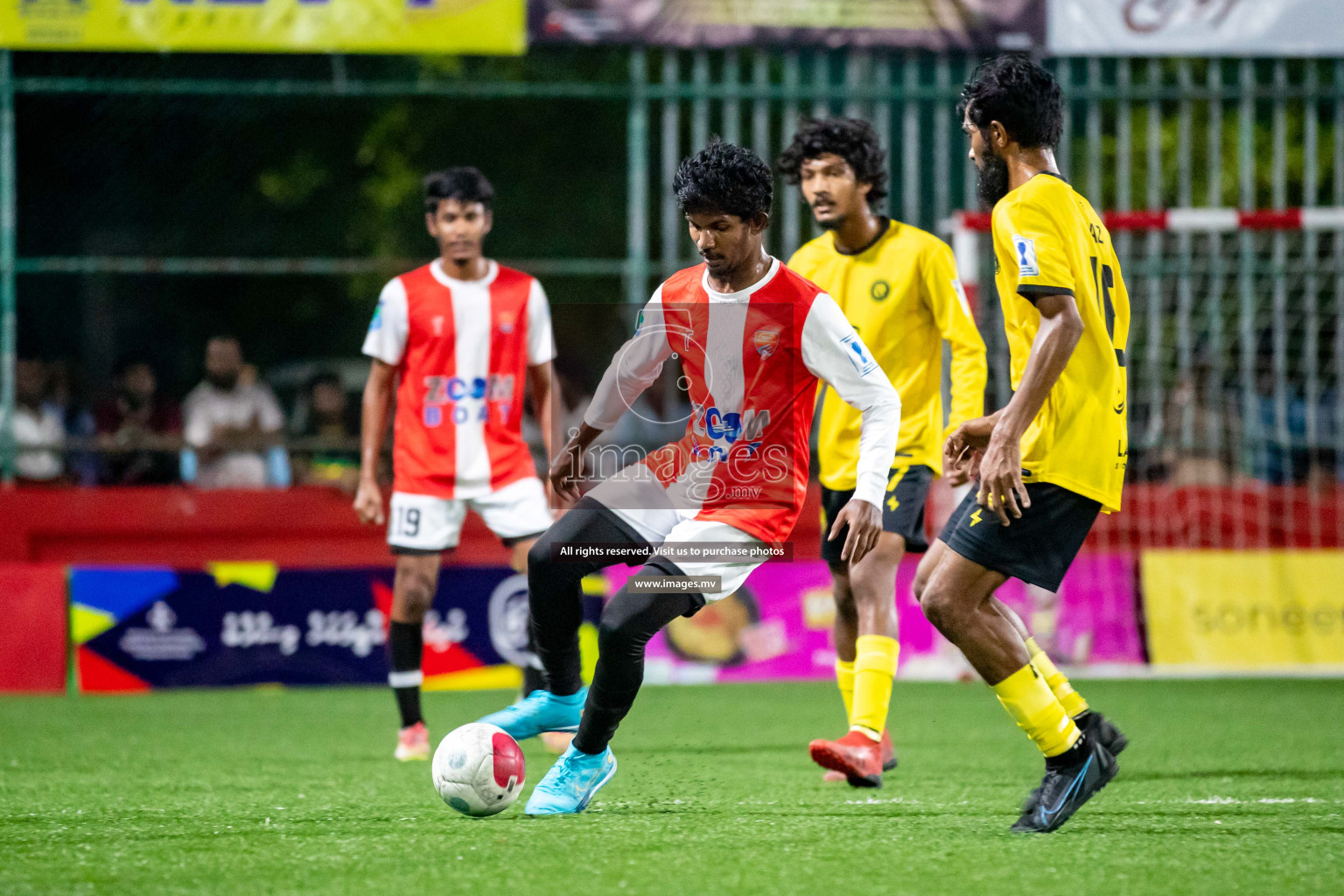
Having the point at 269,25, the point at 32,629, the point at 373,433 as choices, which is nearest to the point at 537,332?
the point at 373,433

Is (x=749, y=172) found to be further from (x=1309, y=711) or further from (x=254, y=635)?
(x=254, y=635)

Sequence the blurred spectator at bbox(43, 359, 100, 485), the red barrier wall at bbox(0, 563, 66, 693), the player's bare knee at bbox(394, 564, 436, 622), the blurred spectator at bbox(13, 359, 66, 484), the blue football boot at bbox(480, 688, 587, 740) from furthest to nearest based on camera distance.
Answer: the blurred spectator at bbox(43, 359, 100, 485)
the blurred spectator at bbox(13, 359, 66, 484)
the red barrier wall at bbox(0, 563, 66, 693)
the player's bare knee at bbox(394, 564, 436, 622)
the blue football boot at bbox(480, 688, 587, 740)

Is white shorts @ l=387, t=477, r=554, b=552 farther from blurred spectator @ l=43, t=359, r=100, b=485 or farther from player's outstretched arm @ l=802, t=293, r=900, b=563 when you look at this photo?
blurred spectator @ l=43, t=359, r=100, b=485

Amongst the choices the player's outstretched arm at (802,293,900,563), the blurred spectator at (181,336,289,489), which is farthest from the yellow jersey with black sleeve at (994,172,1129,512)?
the blurred spectator at (181,336,289,489)

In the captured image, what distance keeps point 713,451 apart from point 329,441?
6800mm

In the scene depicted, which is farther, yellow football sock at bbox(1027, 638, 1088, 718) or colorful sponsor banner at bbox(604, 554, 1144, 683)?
colorful sponsor banner at bbox(604, 554, 1144, 683)

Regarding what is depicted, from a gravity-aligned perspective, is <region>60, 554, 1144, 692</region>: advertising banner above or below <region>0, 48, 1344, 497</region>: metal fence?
below

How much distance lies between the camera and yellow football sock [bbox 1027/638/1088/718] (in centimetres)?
480

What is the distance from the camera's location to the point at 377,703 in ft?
29.5

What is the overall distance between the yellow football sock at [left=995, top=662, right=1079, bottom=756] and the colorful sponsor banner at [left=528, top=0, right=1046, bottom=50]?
24.1 ft

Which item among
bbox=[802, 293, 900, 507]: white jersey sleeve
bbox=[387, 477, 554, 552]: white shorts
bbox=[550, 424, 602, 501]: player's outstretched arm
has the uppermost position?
bbox=[802, 293, 900, 507]: white jersey sleeve

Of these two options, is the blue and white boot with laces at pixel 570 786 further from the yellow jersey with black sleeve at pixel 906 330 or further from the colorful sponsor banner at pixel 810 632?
the colorful sponsor banner at pixel 810 632

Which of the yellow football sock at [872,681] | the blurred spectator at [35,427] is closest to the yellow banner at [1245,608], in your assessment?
the yellow football sock at [872,681]

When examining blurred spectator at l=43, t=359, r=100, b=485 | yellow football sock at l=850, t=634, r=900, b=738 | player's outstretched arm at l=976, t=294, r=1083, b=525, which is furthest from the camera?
blurred spectator at l=43, t=359, r=100, b=485
